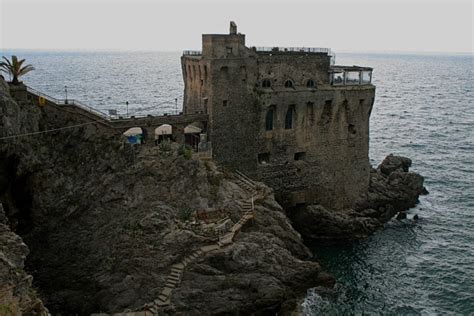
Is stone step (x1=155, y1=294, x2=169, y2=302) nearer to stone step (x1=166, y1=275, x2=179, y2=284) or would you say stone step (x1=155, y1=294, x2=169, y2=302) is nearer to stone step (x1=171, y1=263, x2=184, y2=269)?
stone step (x1=166, y1=275, x2=179, y2=284)

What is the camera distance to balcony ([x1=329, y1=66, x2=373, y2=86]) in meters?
57.6

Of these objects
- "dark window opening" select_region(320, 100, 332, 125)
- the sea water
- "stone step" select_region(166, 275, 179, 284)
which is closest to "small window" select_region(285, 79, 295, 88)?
"dark window opening" select_region(320, 100, 332, 125)

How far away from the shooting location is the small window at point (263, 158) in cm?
5416

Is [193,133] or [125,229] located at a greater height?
[193,133]

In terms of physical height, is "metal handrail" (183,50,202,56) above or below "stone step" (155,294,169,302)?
above

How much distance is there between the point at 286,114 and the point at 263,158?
16.5 feet

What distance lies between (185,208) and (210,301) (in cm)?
833

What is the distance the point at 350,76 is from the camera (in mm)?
58656

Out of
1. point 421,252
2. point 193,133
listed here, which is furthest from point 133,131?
point 421,252

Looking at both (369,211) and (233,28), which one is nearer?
(233,28)

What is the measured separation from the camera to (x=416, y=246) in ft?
179

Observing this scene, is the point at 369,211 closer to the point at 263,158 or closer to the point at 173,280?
the point at 263,158

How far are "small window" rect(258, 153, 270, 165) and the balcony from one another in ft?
35.7

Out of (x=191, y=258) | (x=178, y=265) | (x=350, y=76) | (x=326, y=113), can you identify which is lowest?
(x=178, y=265)
